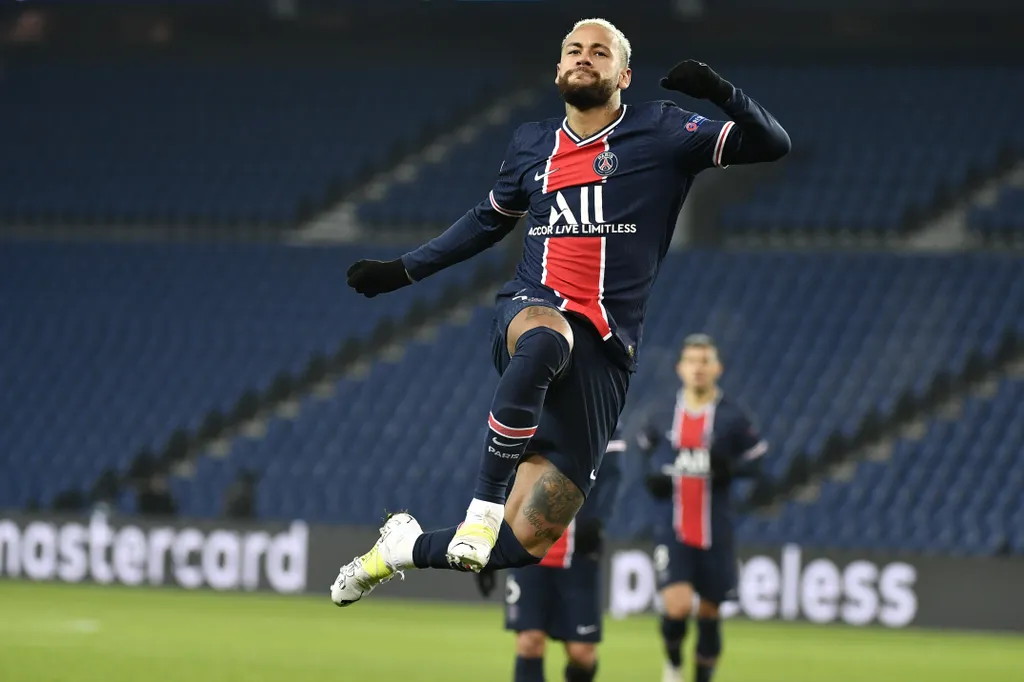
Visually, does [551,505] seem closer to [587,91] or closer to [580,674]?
[587,91]

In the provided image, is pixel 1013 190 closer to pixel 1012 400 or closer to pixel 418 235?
pixel 1012 400

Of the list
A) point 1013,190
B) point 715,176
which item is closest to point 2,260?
point 715,176

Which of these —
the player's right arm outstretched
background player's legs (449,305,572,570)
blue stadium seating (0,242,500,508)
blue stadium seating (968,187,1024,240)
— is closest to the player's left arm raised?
the player's right arm outstretched

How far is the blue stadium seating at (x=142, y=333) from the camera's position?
1986 cm

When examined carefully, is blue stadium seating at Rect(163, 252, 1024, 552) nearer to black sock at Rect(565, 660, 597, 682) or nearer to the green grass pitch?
the green grass pitch

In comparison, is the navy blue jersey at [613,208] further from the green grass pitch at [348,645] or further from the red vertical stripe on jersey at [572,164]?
the green grass pitch at [348,645]

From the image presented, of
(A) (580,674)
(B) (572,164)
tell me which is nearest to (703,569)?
(A) (580,674)

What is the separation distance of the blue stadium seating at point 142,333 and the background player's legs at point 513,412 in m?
13.7

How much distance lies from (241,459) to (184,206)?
5231 mm

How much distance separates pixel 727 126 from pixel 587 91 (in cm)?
53

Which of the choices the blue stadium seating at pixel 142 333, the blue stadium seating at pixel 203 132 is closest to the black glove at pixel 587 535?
the blue stadium seating at pixel 142 333

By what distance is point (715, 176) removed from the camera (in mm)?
21719

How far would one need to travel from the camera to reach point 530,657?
8.36m

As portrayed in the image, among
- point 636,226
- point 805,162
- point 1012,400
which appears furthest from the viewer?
Answer: point 805,162
